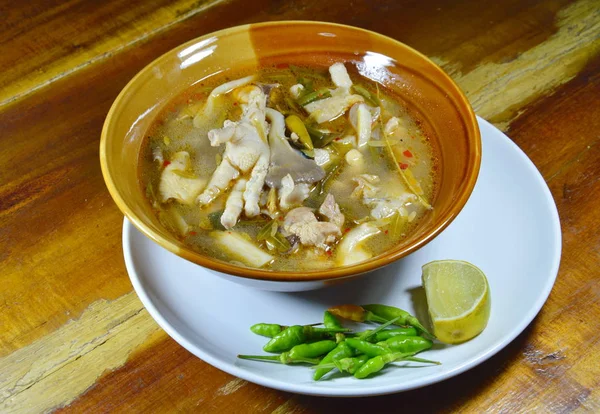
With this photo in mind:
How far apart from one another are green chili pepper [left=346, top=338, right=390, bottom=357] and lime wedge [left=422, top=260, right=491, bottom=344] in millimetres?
173

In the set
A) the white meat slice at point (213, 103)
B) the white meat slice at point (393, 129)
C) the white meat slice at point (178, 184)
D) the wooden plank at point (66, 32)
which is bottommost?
the white meat slice at point (393, 129)

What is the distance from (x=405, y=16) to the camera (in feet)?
11.1

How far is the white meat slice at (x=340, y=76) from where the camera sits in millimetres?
2586

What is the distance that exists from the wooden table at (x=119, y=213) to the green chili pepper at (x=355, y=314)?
230 millimetres

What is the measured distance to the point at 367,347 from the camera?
1.96 meters

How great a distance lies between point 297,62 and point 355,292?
963mm

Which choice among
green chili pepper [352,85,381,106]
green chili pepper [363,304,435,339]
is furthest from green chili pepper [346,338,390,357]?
green chili pepper [352,85,381,106]

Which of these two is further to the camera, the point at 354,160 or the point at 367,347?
the point at 354,160

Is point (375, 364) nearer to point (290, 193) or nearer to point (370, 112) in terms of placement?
point (290, 193)

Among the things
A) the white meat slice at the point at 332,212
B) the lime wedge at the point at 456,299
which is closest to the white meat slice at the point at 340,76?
the white meat slice at the point at 332,212

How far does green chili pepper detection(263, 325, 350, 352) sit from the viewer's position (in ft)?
6.54

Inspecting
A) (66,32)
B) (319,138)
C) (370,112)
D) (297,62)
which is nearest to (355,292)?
(319,138)

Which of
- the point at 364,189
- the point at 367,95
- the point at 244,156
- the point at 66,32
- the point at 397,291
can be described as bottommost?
the point at 397,291

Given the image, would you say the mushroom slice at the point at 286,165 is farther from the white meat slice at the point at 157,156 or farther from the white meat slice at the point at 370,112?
the white meat slice at the point at 157,156
